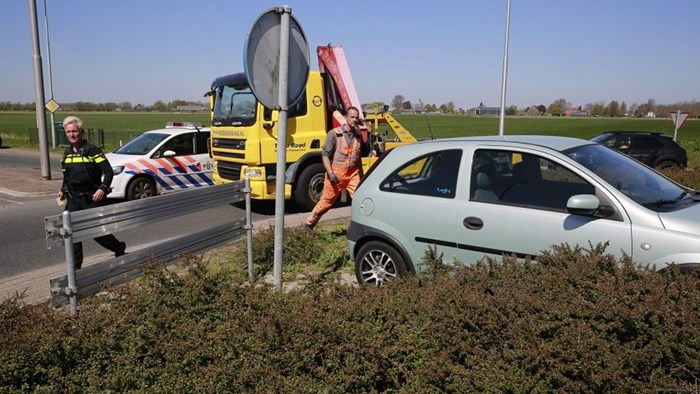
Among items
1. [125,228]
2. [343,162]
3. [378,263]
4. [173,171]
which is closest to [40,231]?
[173,171]

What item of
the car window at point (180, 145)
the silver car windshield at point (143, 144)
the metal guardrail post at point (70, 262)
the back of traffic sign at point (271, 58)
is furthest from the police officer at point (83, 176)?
the silver car windshield at point (143, 144)

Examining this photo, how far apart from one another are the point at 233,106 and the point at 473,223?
7.03 metres

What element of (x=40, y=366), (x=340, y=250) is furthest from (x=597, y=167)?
(x=40, y=366)

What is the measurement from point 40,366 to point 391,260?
3.09m

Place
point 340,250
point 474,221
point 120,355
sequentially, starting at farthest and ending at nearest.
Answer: point 340,250 < point 474,221 < point 120,355

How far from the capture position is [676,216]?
12.6ft

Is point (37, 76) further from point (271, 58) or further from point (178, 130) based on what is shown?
point (271, 58)

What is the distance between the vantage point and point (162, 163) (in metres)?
11.6

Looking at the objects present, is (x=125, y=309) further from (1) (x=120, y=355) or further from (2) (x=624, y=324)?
(2) (x=624, y=324)

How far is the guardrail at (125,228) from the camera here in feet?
11.8

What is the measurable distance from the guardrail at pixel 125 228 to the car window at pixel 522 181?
2.42 meters

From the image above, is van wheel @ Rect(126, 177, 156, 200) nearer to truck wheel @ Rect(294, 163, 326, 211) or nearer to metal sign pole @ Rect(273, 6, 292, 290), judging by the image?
truck wheel @ Rect(294, 163, 326, 211)

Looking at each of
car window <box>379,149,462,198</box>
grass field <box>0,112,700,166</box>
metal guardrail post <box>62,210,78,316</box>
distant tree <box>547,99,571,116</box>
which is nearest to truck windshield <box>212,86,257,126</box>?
car window <box>379,149,462,198</box>

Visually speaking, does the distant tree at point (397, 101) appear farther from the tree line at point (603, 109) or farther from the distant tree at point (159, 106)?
the distant tree at point (159, 106)
